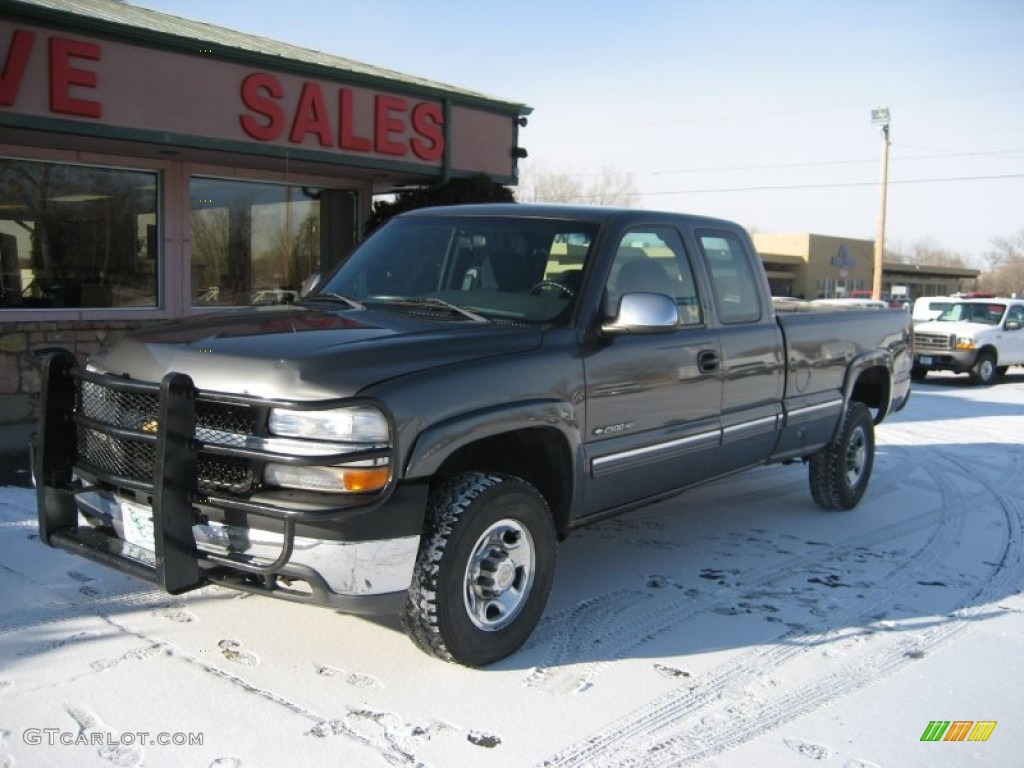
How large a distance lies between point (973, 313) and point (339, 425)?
740 inches

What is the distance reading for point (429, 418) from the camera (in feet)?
11.7

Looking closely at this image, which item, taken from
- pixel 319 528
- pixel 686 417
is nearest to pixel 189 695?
pixel 319 528

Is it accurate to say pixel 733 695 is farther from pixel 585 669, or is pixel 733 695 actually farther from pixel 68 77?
pixel 68 77

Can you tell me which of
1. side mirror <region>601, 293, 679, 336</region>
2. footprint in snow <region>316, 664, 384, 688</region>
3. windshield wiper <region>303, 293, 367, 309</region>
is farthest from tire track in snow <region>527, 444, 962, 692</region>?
windshield wiper <region>303, 293, 367, 309</region>

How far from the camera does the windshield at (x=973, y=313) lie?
19.1m

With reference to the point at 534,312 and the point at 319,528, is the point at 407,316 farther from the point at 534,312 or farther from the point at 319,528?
the point at 319,528

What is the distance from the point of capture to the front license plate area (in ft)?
11.8

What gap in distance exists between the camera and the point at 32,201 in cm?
998

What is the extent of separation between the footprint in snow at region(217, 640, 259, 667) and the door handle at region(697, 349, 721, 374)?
262 centimetres

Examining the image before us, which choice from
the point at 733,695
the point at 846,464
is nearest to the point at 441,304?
the point at 733,695

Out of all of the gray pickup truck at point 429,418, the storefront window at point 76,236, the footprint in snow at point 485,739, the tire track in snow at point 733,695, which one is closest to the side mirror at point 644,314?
the gray pickup truck at point 429,418

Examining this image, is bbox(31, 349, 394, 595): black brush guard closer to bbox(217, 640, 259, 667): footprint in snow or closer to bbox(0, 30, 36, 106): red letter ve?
bbox(217, 640, 259, 667): footprint in snow

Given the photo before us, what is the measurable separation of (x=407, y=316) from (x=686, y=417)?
1583 mm

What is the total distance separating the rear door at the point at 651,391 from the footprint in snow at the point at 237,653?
1.59m
